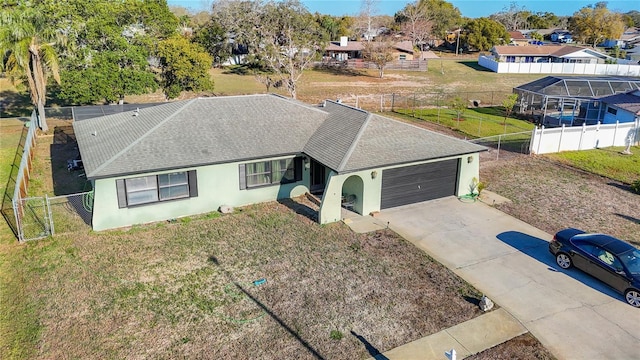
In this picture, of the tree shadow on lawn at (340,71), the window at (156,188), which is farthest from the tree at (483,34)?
the window at (156,188)

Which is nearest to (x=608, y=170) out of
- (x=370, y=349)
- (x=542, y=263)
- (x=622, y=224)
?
(x=622, y=224)

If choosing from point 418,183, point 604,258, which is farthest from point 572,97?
point 604,258

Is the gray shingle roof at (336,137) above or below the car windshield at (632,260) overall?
above

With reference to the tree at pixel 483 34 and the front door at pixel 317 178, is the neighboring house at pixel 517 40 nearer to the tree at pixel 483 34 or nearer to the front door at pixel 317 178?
the tree at pixel 483 34

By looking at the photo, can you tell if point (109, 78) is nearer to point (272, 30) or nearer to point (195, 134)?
point (195, 134)

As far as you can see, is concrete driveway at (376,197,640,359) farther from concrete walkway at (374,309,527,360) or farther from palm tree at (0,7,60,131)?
palm tree at (0,7,60,131)

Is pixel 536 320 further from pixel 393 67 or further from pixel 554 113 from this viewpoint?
pixel 393 67

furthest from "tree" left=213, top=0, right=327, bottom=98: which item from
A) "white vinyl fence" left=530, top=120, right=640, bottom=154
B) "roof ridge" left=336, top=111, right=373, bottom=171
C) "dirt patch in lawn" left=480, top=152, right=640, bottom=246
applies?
"roof ridge" left=336, top=111, right=373, bottom=171
